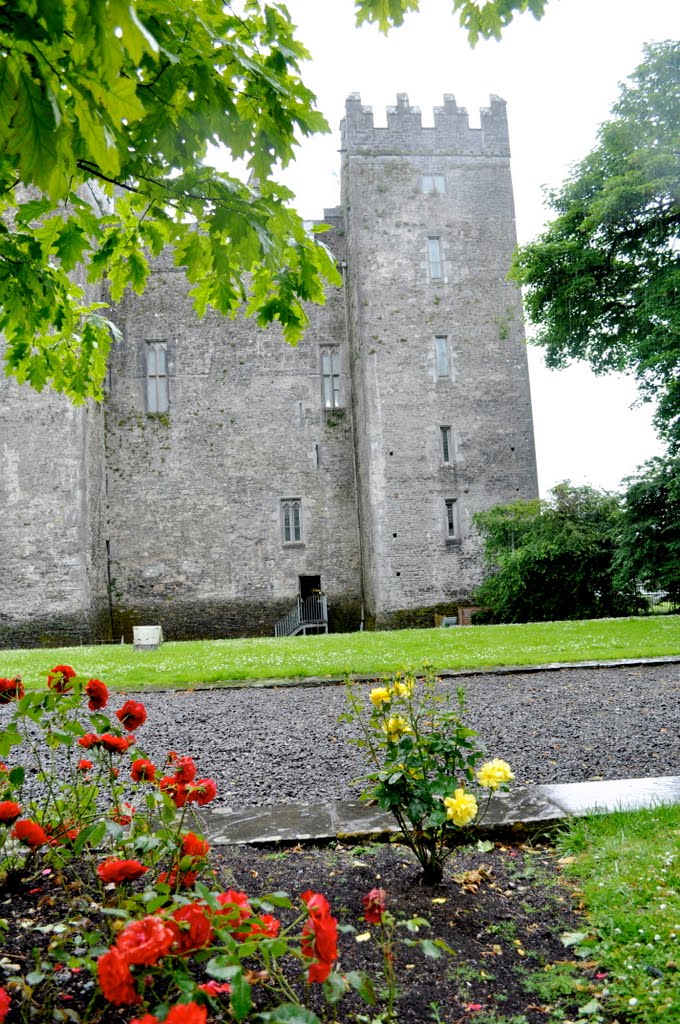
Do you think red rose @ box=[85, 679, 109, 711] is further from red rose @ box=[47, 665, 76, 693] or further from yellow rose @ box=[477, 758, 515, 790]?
yellow rose @ box=[477, 758, 515, 790]

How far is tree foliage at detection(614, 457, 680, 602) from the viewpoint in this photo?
15562 mm

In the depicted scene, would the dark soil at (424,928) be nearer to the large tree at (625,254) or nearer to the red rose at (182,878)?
the red rose at (182,878)

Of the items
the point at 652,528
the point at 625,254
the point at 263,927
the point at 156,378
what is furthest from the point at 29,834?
the point at 156,378

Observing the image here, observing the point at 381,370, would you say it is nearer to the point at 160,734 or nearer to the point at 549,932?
the point at 160,734

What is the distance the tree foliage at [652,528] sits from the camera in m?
15.6

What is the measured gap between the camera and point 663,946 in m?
2.02

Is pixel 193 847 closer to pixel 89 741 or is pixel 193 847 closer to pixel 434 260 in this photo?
pixel 89 741

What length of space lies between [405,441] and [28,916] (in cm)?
1919

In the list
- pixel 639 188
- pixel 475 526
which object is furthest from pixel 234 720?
pixel 475 526

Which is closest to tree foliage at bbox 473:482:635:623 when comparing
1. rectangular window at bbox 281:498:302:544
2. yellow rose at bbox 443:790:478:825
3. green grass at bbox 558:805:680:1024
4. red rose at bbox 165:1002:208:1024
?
rectangular window at bbox 281:498:302:544

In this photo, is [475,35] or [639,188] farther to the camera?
[639,188]

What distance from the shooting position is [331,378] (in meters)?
23.3

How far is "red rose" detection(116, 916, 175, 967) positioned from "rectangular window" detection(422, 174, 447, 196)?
23.3 m

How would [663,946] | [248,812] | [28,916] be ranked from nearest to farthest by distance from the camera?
[663,946]
[28,916]
[248,812]
